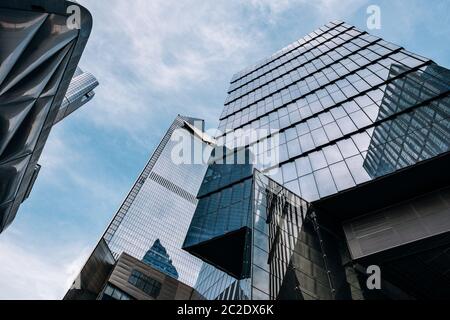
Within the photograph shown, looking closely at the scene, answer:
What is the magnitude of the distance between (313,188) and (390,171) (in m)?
4.02

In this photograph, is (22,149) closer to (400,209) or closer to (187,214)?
(400,209)

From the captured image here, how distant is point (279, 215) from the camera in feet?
48.5

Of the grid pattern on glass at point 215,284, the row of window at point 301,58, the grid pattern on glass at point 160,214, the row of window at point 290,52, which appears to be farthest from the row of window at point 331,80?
the grid pattern on glass at point 160,214

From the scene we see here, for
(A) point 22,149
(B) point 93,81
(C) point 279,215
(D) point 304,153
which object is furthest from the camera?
(B) point 93,81

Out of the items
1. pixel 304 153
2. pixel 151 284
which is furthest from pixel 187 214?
pixel 304 153

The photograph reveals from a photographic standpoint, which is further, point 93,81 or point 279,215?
point 93,81

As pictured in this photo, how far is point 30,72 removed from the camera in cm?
1148

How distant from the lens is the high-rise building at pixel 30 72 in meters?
10.5

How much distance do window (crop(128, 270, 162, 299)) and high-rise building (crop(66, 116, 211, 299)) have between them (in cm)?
5810

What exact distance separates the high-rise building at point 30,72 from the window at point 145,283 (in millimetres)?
14287

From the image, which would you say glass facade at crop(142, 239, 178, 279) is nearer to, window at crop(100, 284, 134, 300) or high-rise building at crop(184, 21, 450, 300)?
window at crop(100, 284, 134, 300)

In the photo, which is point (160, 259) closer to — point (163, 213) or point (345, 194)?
point (163, 213)

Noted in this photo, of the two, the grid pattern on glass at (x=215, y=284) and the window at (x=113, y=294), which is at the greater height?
the grid pattern on glass at (x=215, y=284)

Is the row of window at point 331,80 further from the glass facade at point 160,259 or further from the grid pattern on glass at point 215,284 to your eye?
the glass facade at point 160,259
